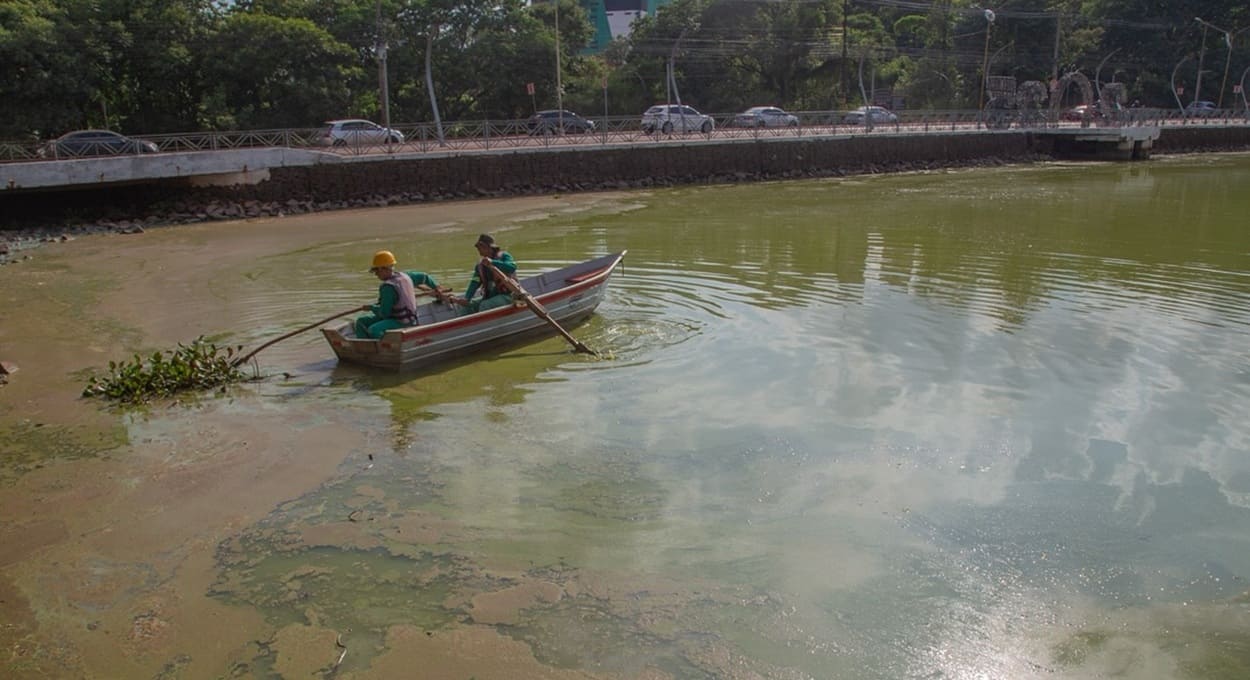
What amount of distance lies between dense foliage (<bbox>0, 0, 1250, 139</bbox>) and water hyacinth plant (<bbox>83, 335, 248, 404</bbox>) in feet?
84.0

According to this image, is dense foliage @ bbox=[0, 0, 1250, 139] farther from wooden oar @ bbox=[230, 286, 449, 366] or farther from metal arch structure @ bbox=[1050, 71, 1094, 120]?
wooden oar @ bbox=[230, 286, 449, 366]

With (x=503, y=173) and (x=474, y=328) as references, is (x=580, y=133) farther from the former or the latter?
(x=474, y=328)

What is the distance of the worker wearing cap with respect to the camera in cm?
1029

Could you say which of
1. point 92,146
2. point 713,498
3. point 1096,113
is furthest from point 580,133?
point 713,498

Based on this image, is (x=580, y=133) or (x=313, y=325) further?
(x=580, y=133)

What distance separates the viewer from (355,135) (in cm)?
3077

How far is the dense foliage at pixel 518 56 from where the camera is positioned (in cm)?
3344

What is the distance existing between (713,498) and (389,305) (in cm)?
498

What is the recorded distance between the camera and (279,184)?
27.7 metres

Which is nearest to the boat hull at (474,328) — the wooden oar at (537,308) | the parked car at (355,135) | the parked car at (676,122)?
the wooden oar at (537,308)

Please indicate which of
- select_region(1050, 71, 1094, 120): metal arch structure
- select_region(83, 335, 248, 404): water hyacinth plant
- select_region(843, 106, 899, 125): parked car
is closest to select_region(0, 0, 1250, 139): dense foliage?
select_region(1050, 71, 1094, 120): metal arch structure

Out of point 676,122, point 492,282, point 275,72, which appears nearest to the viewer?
point 492,282

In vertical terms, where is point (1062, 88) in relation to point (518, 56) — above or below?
below

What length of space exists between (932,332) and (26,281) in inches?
631
